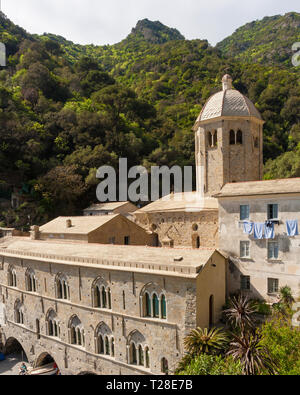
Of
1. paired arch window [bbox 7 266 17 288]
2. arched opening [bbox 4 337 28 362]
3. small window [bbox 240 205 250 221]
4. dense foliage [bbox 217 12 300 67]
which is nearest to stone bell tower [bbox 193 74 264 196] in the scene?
small window [bbox 240 205 250 221]

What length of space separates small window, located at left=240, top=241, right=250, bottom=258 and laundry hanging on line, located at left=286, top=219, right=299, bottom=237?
2.92 metres

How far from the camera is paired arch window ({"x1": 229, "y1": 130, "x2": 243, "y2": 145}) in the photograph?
28156 millimetres

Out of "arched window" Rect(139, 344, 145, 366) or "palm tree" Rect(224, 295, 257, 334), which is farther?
"arched window" Rect(139, 344, 145, 366)

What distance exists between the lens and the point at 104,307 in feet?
63.8

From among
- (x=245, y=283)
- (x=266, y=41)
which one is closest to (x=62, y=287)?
(x=245, y=283)

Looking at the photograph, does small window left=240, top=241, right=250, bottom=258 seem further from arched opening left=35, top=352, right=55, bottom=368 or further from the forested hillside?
the forested hillside

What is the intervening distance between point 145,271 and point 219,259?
5385mm

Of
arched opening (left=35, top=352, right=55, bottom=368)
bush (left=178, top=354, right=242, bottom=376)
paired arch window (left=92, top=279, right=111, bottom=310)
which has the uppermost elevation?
paired arch window (left=92, top=279, right=111, bottom=310)

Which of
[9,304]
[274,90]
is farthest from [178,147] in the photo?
[9,304]

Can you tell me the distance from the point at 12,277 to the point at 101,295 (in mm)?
11280

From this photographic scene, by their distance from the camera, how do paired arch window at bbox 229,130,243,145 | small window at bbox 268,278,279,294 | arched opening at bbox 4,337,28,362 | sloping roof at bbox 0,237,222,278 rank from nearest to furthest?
sloping roof at bbox 0,237,222,278, small window at bbox 268,278,279,294, arched opening at bbox 4,337,28,362, paired arch window at bbox 229,130,243,145

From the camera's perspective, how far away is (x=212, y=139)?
29.0 meters

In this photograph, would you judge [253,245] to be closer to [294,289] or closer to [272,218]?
[272,218]

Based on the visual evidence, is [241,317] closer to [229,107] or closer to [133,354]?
[133,354]
